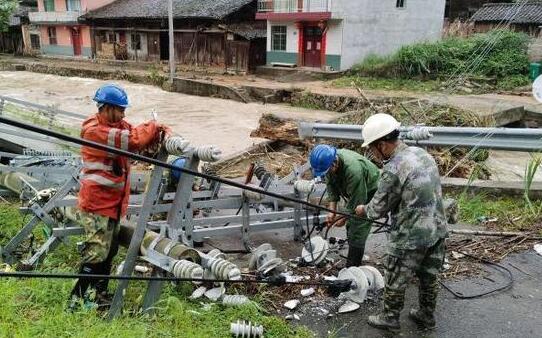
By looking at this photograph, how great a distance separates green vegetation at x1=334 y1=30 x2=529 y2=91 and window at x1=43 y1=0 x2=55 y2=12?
3248cm

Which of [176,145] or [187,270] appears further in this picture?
[176,145]

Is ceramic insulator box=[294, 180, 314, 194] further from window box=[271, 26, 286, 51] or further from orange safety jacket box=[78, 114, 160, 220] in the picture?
window box=[271, 26, 286, 51]

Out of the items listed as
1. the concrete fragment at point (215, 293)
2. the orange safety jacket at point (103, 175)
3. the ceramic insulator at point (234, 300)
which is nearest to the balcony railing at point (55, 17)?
the orange safety jacket at point (103, 175)

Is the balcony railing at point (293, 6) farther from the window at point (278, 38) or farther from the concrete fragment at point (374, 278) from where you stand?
the concrete fragment at point (374, 278)

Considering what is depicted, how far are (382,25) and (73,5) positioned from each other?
29.1 m

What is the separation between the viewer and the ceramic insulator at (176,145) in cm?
383

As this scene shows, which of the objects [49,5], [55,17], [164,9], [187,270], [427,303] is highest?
[49,5]

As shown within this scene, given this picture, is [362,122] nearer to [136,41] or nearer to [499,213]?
[499,213]

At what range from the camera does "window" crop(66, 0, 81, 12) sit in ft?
141

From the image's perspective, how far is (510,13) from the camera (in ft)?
100

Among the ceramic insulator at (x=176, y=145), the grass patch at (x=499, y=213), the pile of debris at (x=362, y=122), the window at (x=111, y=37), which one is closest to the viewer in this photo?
the ceramic insulator at (x=176, y=145)

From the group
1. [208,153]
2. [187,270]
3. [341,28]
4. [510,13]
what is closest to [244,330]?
[187,270]

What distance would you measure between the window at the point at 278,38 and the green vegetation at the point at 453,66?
247 inches

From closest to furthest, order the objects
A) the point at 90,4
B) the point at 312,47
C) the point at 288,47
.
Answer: the point at 312,47 < the point at 288,47 < the point at 90,4
